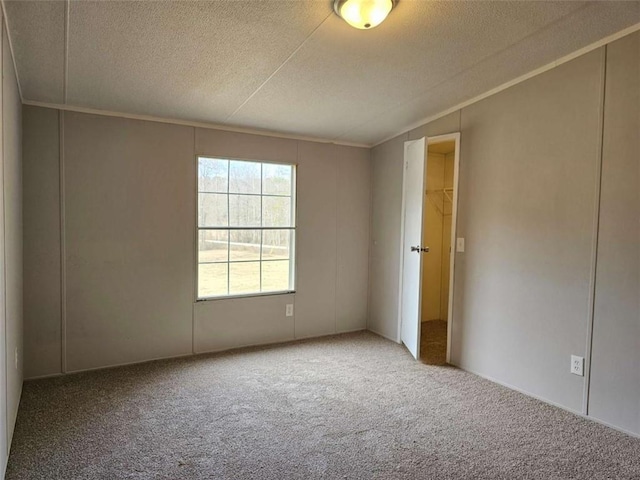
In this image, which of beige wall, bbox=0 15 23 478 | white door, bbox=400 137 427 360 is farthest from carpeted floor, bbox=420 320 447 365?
beige wall, bbox=0 15 23 478

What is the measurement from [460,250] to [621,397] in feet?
4.94

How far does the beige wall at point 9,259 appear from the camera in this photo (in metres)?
1.90

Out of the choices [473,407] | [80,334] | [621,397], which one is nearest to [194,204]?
[80,334]

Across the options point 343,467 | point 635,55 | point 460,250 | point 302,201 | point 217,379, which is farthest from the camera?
point 302,201

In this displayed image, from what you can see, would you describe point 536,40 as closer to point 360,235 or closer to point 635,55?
point 635,55

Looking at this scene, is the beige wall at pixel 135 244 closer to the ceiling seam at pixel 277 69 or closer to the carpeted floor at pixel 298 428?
the carpeted floor at pixel 298 428

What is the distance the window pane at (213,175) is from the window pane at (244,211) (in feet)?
0.51

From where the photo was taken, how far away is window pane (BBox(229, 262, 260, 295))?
390 centimetres

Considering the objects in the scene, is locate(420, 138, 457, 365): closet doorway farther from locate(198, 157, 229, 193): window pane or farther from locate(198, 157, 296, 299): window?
locate(198, 157, 229, 193): window pane

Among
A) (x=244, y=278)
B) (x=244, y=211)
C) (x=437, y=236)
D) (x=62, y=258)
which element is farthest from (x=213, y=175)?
(x=437, y=236)

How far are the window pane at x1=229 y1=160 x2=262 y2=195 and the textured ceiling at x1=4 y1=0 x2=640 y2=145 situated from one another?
0.66 m

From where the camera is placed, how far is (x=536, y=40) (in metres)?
2.38

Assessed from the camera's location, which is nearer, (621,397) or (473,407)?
(621,397)

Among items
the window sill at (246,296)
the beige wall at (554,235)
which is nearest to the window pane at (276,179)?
the window sill at (246,296)
